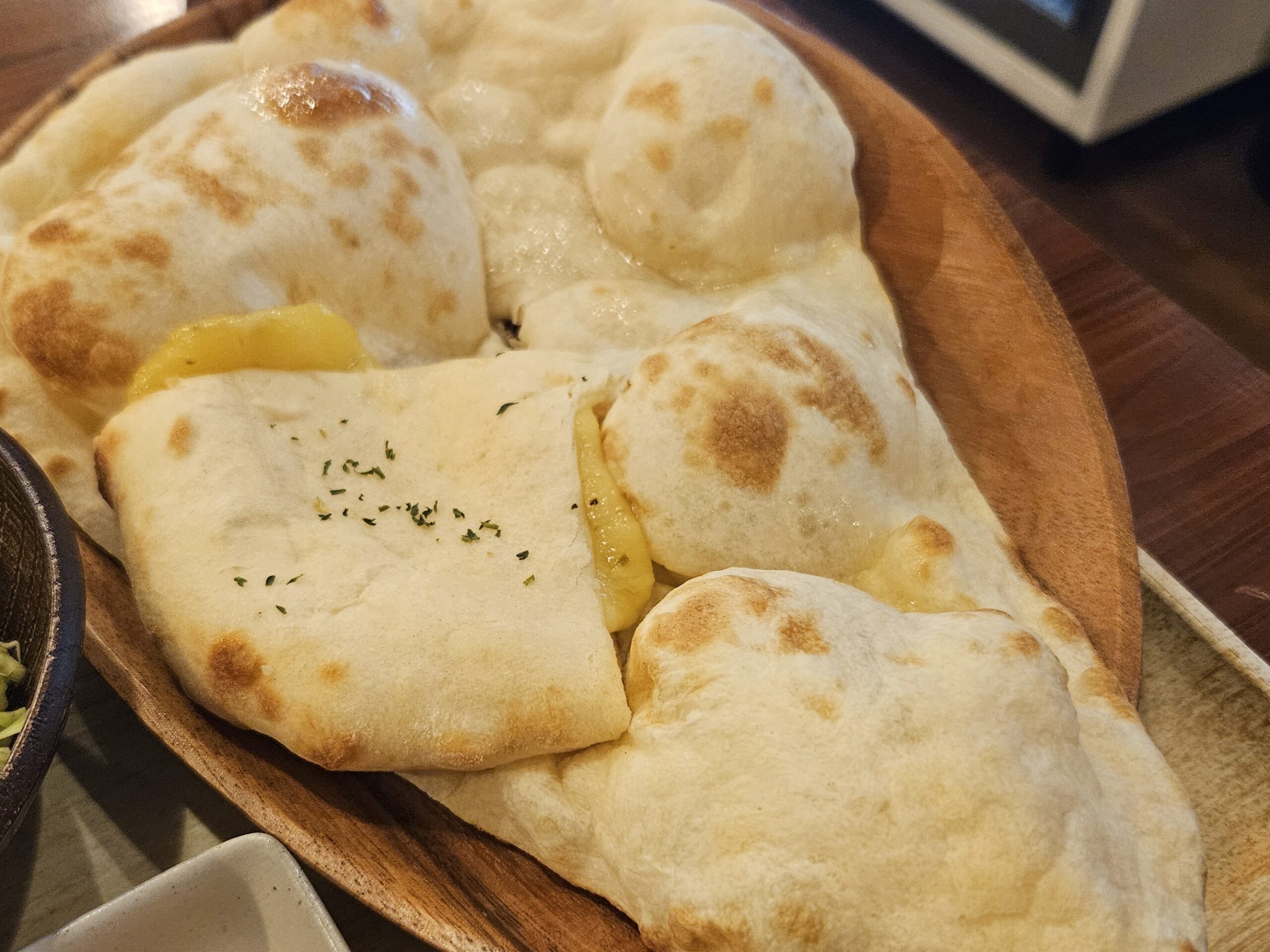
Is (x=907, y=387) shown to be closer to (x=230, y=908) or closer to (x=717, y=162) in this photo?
(x=717, y=162)

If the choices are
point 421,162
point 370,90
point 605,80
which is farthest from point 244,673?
point 605,80

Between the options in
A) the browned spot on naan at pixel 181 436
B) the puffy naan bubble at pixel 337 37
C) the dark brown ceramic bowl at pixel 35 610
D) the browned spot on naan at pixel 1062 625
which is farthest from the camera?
the puffy naan bubble at pixel 337 37

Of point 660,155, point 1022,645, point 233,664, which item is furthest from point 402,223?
point 1022,645

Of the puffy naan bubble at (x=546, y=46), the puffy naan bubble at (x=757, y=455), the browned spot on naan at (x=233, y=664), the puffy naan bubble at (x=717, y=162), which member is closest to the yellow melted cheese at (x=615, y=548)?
the puffy naan bubble at (x=757, y=455)

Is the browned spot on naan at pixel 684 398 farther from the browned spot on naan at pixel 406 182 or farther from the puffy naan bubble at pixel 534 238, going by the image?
the browned spot on naan at pixel 406 182

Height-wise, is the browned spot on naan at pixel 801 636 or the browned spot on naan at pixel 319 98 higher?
the browned spot on naan at pixel 319 98
